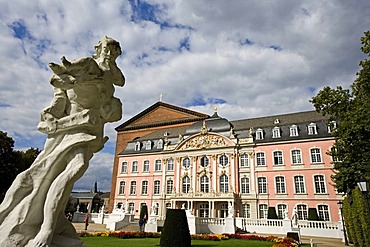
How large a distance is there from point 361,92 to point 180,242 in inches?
413

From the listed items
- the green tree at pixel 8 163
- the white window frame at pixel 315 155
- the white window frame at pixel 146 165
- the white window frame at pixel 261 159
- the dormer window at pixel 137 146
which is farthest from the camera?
the dormer window at pixel 137 146

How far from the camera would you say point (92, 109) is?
389cm

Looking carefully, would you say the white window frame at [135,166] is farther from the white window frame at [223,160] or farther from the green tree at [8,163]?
the green tree at [8,163]

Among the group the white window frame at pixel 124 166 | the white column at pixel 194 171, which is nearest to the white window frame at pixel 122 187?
the white window frame at pixel 124 166

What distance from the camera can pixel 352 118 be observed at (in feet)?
40.4

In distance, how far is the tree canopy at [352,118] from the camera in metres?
11.8

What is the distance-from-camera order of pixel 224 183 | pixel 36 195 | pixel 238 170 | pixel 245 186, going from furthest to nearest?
pixel 224 183 → pixel 238 170 → pixel 245 186 → pixel 36 195

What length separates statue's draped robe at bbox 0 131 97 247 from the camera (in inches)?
122

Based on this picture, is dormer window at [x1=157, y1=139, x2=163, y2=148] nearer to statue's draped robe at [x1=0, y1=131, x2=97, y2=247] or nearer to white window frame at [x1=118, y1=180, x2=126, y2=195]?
white window frame at [x1=118, y1=180, x2=126, y2=195]

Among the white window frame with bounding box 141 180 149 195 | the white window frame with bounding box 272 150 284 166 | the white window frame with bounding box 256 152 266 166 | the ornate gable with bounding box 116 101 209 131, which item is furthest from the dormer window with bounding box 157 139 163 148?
the white window frame with bounding box 272 150 284 166

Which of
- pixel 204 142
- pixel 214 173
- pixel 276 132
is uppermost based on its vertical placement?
pixel 276 132

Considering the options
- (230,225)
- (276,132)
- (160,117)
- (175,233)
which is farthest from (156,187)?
(175,233)

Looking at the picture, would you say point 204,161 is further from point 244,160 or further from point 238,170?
point 244,160

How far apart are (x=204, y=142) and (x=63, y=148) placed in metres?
29.0
